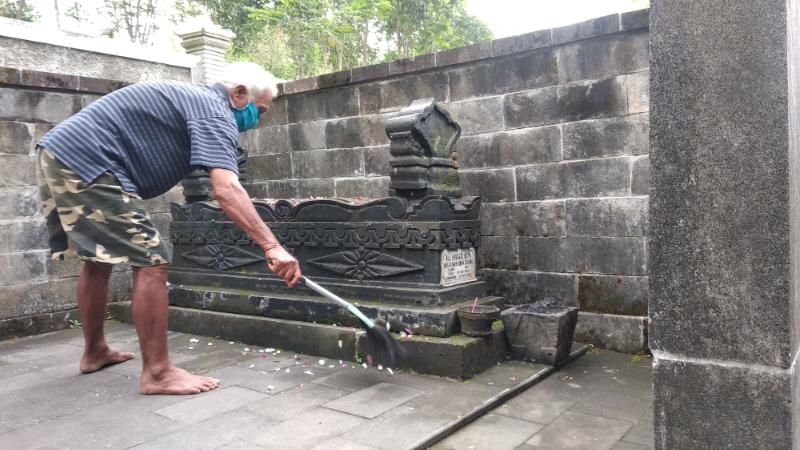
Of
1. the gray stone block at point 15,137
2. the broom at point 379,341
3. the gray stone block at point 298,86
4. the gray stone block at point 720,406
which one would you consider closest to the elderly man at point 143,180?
the broom at point 379,341

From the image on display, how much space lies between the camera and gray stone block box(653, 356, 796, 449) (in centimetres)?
167

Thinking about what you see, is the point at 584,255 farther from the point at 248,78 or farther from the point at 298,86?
the point at 298,86

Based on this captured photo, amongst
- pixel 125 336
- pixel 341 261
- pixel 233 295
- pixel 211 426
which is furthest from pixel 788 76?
pixel 125 336

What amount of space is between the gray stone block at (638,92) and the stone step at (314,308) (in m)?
1.66

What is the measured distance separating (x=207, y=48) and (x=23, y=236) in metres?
3.72

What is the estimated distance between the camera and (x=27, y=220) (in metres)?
5.13

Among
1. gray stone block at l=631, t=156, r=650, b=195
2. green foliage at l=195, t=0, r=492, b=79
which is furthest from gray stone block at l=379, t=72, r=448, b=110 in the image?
green foliage at l=195, t=0, r=492, b=79

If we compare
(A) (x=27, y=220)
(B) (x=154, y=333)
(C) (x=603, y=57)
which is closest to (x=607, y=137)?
(C) (x=603, y=57)

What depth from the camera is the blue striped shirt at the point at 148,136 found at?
314 cm

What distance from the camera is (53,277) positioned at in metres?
5.29

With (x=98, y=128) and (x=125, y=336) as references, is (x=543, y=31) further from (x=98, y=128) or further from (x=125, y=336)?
(x=125, y=336)

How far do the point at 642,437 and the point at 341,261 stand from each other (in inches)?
92.0

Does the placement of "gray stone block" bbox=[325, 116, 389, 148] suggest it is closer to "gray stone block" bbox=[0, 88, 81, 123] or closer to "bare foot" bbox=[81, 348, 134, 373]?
"gray stone block" bbox=[0, 88, 81, 123]

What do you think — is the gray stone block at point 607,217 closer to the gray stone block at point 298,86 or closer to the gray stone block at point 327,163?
the gray stone block at point 327,163
